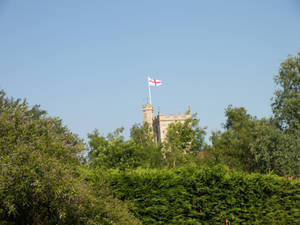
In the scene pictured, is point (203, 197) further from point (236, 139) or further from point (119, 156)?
point (236, 139)

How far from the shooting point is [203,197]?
15.1 m

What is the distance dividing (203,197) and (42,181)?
7810 millimetres

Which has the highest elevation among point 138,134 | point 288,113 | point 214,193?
point 138,134

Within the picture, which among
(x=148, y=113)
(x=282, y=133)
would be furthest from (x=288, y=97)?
(x=148, y=113)

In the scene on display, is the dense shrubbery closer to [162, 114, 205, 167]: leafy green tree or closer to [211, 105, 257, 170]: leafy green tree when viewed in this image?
[211, 105, 257, 170]: leafy green tree

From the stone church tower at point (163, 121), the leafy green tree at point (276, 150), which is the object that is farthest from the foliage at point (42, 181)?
the stone church tower at point (163, 121)

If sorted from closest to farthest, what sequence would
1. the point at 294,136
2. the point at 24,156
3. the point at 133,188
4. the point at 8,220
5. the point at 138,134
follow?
the point at 24,156, the point at 8,220, the point at 133,188, the point at 294,136, the point at 138,134

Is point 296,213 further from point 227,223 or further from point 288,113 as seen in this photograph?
point 288,113

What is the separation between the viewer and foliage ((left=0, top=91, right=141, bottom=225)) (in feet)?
30.6

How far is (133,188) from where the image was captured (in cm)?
1509

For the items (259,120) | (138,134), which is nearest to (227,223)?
(259,120)

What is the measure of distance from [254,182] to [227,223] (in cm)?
214

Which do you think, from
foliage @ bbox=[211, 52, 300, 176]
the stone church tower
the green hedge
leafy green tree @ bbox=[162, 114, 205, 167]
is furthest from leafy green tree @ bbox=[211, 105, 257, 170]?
the green hedge

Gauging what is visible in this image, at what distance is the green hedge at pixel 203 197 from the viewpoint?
Answer: 15.0 metres
